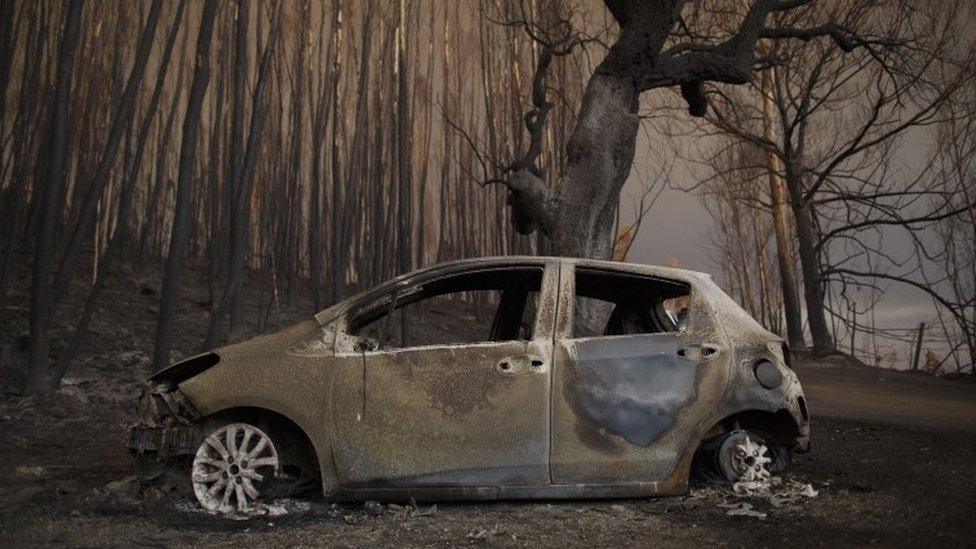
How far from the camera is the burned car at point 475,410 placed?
4.16 m

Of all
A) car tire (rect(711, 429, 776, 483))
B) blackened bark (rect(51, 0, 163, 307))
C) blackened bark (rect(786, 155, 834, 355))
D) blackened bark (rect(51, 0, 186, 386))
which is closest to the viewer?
car tire (rect(711, 429, 776, 483))

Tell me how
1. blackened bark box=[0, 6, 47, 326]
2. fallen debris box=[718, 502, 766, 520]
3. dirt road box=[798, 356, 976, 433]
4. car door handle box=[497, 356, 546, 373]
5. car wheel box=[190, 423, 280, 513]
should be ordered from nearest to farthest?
fallen debris box=[718, 502, 766, 520] → car wheel box=[190, 423, 280, 513] → car door handle box=[497, 356, 546, 373] → dirt road box=[798, 356, 976, 433] → blackened bark box=[0, 6, 47, 326]

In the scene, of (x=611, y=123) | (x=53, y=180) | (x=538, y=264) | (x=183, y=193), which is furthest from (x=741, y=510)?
(x=53, y=180)

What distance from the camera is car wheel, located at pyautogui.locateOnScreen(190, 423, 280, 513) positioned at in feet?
13.6

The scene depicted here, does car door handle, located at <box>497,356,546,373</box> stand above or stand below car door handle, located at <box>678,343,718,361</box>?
below

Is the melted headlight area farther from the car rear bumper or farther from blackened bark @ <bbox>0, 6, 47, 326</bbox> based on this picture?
blackened bark @ <bbox>0, 6, 47, 326</bbox>

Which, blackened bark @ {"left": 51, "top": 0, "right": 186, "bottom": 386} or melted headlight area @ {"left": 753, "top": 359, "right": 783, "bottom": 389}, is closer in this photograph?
melted headlight area @ {"left": 753, "top": 359, "right": 783, "bottom": 389}

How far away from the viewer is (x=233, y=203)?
368 inches

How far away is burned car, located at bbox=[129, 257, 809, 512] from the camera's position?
4160 millimetres

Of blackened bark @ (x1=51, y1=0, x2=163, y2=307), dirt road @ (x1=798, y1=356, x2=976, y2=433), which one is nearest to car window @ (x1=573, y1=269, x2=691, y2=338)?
dirt road @ (x1=798, y1=356, x2=976, y2=433)

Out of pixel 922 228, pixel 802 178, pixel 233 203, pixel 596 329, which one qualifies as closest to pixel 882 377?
pixel 922 228

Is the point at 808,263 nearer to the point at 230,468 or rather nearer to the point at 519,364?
the point at 519,364

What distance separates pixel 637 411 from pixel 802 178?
12360mm

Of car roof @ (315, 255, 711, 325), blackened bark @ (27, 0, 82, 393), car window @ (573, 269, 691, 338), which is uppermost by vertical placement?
blackened bark @ (27, 0, 82, 393)
